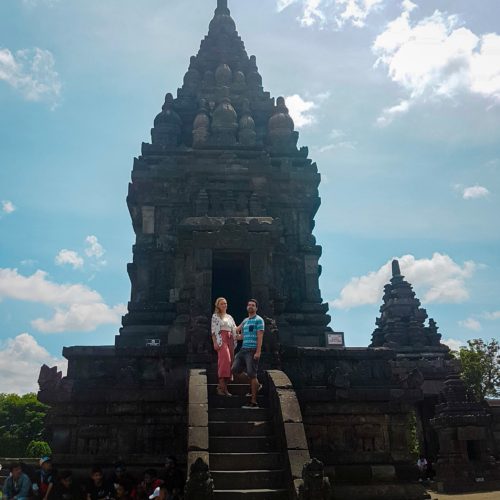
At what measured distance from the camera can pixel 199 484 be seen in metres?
6.52

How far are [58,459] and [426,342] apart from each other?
2430 cm

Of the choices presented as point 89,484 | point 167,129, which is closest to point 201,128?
point 167,129

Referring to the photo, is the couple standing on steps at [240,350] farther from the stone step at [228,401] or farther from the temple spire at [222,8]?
the temple spire at [222,8]

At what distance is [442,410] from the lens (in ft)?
63.7

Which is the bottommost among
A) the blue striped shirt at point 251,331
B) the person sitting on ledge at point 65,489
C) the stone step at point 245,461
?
the person sitting on ledge at point 65,489

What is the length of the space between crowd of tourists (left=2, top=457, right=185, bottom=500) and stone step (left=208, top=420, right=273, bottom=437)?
1029mm

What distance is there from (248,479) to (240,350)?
2.41m

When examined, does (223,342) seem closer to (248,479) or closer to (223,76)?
(248,479)

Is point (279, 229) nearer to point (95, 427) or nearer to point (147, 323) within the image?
point (147, 323)

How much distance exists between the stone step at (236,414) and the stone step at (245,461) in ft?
2.85

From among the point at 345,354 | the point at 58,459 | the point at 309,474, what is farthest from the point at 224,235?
the point at 309,474

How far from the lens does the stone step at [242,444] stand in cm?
791

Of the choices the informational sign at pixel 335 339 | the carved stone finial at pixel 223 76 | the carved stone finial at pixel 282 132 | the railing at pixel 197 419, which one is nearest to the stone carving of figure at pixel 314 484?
the railing at pixel 197 419

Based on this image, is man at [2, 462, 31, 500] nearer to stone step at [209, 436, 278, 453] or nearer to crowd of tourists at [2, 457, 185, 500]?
crowd of tourists at [2, 457, 185, 500]
